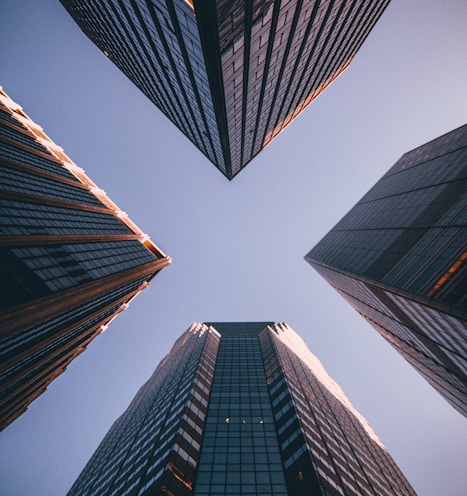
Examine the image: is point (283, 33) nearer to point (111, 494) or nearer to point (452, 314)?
point (452, 314)

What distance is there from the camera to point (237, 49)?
23.7 metres

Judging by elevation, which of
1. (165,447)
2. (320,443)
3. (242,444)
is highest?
(165,447)

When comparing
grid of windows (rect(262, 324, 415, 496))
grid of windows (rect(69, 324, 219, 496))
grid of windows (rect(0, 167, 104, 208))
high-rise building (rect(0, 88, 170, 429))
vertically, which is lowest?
grid of windows (rect(262, 324, 415, 496))

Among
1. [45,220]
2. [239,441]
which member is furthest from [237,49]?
[239,441]

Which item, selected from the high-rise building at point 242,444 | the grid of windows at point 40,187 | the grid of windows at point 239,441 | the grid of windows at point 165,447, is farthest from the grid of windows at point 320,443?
the grid of windows at point 40,187

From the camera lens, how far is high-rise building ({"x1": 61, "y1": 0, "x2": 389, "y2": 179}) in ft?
68.8

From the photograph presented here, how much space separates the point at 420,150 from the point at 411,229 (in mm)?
37227

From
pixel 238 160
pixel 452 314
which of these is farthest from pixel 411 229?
pixel 238 160

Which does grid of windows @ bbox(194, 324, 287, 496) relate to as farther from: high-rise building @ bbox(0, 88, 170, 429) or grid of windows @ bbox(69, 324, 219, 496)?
high-rise building @ bbox(0, 88, 170, 429)

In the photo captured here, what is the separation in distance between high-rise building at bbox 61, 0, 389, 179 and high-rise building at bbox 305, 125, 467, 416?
83.8ft

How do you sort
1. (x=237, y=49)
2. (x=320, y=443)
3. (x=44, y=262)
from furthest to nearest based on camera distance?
(x=320, y=443), (x=44, y=262), (x=237, y=49)

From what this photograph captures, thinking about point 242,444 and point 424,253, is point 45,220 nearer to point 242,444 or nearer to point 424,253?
point 242,444

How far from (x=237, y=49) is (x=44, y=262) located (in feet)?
96.5

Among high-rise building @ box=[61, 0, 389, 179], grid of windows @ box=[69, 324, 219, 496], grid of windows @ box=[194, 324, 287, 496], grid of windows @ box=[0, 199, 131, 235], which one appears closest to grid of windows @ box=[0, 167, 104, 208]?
grid of windows @ box=[0, 199, 131, 235]
